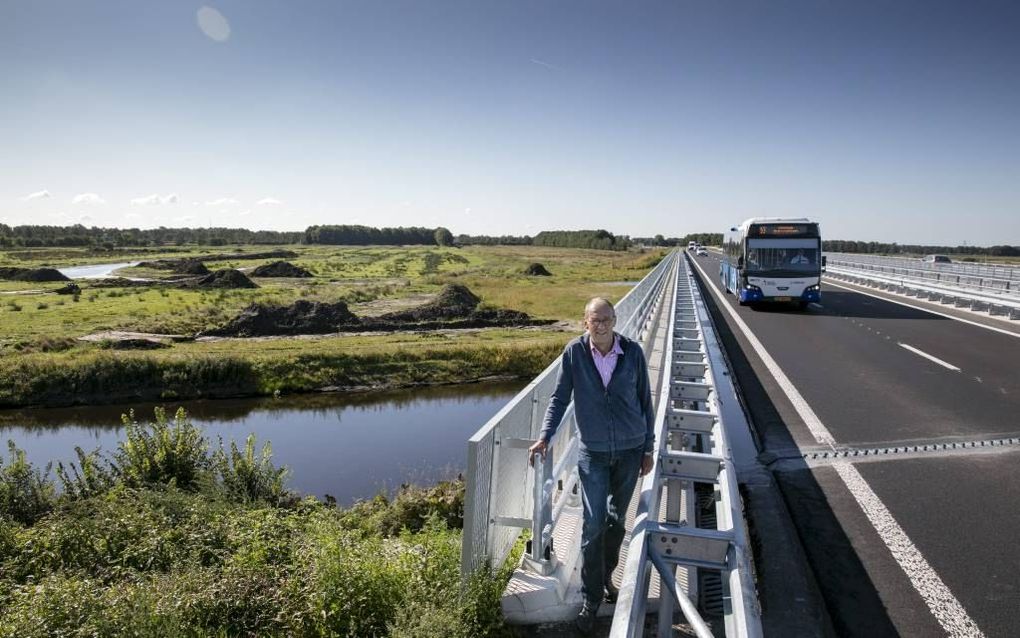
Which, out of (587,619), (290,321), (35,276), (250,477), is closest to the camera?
(587,619)

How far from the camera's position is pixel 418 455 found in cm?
1551

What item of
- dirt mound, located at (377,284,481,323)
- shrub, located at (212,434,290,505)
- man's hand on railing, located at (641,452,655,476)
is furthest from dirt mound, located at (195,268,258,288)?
man's hand on railing, located at (641,452,655,476)

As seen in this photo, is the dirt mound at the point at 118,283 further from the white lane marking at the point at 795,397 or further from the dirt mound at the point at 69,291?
the white lane marking at the point at 795,397

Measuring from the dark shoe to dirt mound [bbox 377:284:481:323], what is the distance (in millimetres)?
32857

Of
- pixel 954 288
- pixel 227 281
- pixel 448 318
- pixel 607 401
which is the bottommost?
pixel 448 318

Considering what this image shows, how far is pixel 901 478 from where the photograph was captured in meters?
6.15

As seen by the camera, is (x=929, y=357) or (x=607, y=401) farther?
(x=929, y=357)

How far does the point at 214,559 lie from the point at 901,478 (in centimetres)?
741

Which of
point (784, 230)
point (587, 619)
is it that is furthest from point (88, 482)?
point (784, 230)

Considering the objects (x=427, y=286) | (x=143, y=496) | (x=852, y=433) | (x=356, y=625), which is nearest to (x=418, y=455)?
(x=143, y=496)

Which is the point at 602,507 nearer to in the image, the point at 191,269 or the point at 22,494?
the point at 22,494

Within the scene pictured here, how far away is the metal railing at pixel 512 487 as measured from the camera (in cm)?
381

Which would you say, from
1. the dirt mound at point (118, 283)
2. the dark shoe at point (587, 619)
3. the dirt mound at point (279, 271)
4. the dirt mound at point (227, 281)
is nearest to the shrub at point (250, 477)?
the dark shoe at point (587, 619)

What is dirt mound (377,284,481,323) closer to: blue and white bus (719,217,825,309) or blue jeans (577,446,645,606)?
blue and white bus (719,217,825,309)
